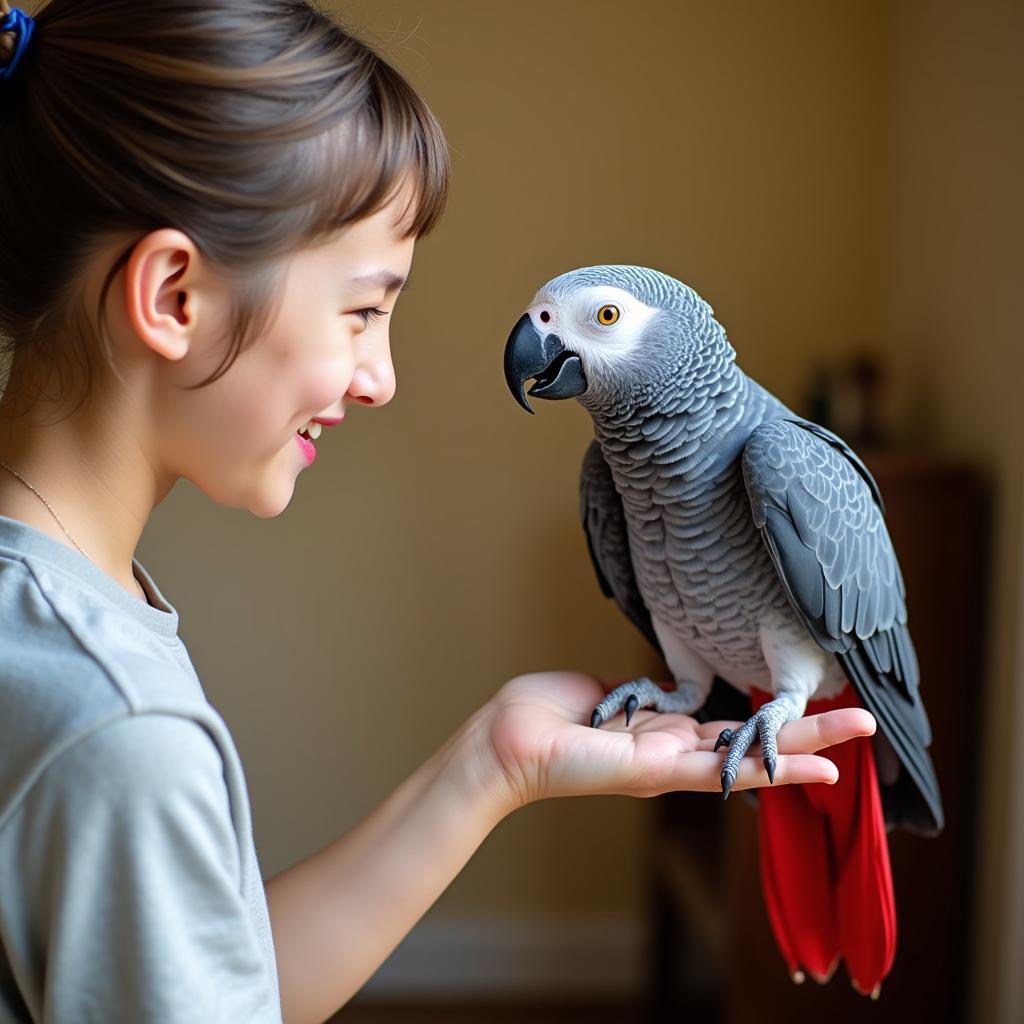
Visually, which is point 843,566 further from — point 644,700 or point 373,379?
point 373,379

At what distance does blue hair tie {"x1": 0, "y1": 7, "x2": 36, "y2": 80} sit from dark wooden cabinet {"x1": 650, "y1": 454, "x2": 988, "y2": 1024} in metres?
1.42

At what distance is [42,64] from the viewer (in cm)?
63

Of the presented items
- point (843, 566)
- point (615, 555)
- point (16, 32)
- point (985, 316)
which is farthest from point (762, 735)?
point (985, 316)

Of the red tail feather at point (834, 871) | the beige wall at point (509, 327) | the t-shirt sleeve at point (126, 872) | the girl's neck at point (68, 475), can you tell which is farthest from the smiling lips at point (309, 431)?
the beige wall at point (509, 327)

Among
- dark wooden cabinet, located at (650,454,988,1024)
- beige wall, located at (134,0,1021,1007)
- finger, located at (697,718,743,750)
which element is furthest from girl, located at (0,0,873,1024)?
beige wall, located at (134,0,1021,1007)

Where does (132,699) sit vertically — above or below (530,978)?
above

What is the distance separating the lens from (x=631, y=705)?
909 mm

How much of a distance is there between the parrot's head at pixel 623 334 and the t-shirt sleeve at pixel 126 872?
1.34 feet

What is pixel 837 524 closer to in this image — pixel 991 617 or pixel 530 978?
pixel 991 617

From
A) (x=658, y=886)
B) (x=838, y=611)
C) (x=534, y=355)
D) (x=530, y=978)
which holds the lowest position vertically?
(x=530, y=978)

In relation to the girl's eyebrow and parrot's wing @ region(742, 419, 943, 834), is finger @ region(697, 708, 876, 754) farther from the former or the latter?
the girl's eyebrow

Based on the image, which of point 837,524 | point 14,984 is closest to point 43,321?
point 14,984

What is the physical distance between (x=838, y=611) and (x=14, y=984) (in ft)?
1.93

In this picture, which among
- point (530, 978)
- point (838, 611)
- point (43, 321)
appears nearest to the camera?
point (43, 321)
